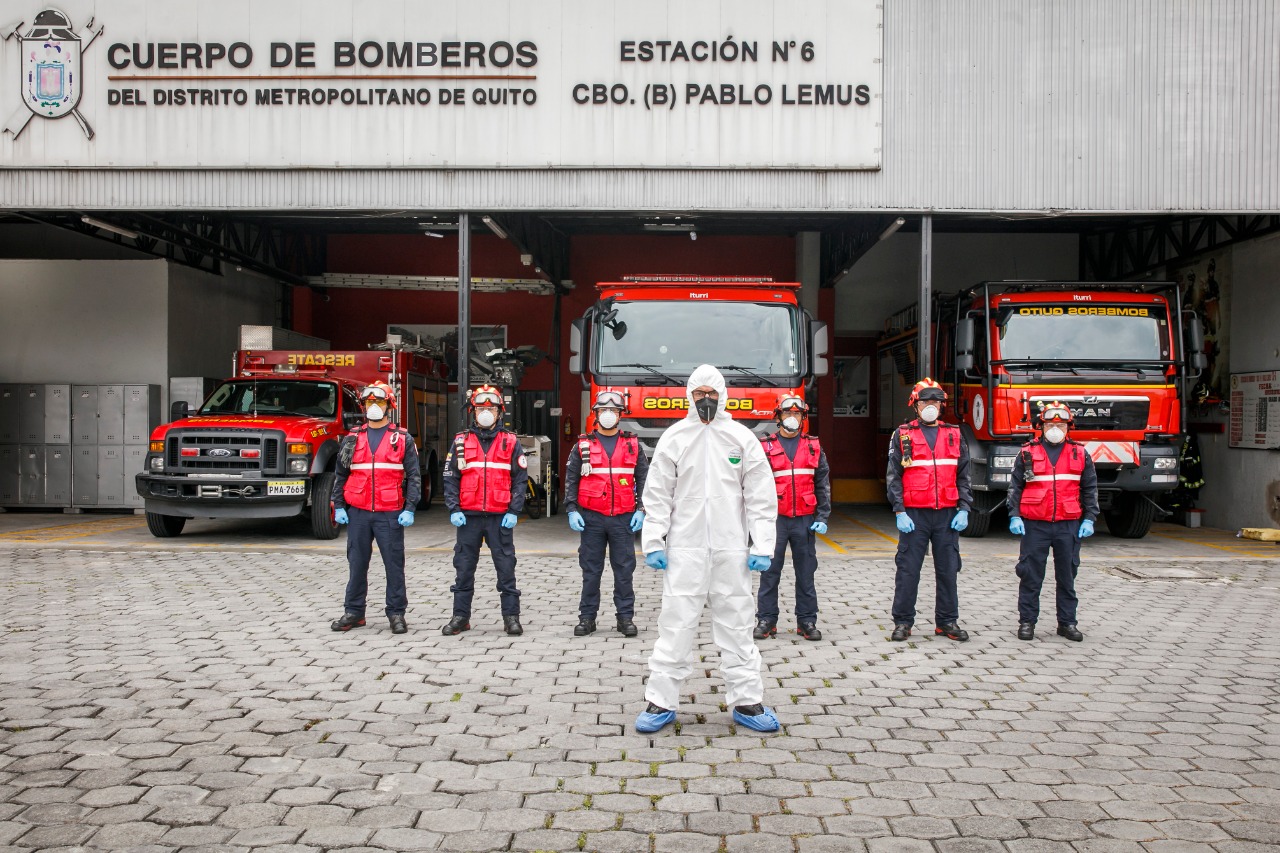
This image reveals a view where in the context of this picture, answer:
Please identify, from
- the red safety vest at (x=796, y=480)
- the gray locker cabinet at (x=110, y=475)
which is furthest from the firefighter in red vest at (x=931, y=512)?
the gray locker cabinet at (x=110, y=475)

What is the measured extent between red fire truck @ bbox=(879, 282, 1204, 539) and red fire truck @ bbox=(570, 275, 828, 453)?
7.88ft

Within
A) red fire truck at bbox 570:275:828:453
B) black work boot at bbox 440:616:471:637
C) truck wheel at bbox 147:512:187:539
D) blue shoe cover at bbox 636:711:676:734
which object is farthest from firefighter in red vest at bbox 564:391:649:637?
→ truck wheel at bbox 147:512:187:539

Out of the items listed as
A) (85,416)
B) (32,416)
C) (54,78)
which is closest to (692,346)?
(54,78)

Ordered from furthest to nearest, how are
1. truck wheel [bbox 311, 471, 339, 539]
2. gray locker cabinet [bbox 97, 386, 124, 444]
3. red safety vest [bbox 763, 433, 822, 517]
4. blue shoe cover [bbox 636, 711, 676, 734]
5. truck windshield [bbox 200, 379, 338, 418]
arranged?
1. gray locker cabinet [bbox 97, 386, 124, 444]
2. truck windshield [bbox 200, 379, 338, 418]
3. truck wheel [bbox 311, 471, 339, 539]
4. red safety vest [bbox 763, 433, 822, 517]
5. blue shoe cover [bbox 636, 711, 676, 734]

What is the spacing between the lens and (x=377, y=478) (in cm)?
731

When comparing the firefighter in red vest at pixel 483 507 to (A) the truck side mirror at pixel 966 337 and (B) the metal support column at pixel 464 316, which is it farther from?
(A) the truck side mirror at pixel 966 337

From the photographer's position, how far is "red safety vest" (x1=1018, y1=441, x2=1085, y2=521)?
23.2 ft

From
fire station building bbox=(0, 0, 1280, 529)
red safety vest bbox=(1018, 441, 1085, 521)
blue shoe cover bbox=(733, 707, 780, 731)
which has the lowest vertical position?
blue shoe cover bbox=(733, 707, 780, 731)

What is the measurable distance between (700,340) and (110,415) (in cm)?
1078

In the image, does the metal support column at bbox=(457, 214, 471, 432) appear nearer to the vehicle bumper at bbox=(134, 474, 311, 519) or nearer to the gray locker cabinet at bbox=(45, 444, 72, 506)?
the vehicle bumper at bbox=(134, 474, 311, 519)

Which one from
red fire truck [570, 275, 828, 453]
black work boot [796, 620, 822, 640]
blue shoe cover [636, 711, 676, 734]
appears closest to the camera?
blue shoe cover [636, 711, 676, 734]

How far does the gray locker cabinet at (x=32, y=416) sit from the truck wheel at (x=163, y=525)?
16.2ft

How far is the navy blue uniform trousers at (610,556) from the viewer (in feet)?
23.5

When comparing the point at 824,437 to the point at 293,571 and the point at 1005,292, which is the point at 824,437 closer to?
the point at 1005,292
